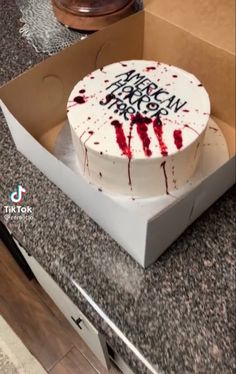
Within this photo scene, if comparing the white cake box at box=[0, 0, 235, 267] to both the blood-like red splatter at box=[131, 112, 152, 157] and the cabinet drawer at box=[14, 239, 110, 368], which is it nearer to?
the blood-like red splatter at box=[131, 112, 152, 157]

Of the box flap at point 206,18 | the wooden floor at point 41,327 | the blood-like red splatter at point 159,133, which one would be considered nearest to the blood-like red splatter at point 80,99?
the blood-like red splatter at point 159,133

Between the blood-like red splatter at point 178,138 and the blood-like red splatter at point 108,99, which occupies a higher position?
the blood-like red splatter at point 108,99

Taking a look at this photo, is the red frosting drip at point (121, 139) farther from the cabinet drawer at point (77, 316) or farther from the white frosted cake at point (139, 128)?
the cabinet drawer at point (77, 316)

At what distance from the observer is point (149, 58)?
76 centimetres

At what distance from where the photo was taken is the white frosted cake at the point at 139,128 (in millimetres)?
511

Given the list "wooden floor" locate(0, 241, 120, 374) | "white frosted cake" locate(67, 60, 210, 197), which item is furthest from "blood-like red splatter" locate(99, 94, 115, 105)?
"wooden floor" locate(0, 241, 120, 374)

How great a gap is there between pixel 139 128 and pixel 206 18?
0.24 meters

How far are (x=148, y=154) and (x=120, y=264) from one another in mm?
157

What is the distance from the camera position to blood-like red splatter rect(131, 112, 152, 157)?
0.51 metres

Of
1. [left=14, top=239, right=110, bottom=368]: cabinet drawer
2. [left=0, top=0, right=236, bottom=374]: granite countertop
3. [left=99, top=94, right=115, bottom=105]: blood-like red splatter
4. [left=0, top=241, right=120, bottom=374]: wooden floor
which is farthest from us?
[left=0, top=241, right=120, bottom=374]: wooden floor

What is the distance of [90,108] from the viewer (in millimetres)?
557

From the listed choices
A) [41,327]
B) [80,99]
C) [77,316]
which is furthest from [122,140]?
[41,327]

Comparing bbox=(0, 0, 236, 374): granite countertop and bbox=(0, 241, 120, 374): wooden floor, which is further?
bbox=(0, 241, 120, 374): wooden floor

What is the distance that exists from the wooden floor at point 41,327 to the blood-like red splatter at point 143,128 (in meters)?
0.74
